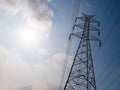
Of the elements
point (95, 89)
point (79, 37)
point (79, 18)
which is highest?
point (79, 18)

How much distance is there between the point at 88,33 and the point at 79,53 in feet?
11.6

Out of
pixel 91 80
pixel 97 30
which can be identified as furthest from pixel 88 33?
pixel 91 80

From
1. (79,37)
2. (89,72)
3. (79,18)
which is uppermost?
(79,18)

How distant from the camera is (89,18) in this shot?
38.0m

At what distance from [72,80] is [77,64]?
2.36m

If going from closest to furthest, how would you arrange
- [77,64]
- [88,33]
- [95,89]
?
[95,89]
[77,64]
[88,33]

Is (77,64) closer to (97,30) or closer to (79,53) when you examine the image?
(79,53)

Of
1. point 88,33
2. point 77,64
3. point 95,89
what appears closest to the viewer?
point 95,89

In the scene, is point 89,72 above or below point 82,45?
below

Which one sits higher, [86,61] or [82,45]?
[82,45]

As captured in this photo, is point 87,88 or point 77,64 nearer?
point 87,88

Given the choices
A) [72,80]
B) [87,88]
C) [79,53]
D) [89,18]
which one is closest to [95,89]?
[87,88]

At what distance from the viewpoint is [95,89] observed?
31516 mm

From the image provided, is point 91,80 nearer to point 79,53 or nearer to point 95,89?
point 95,89
